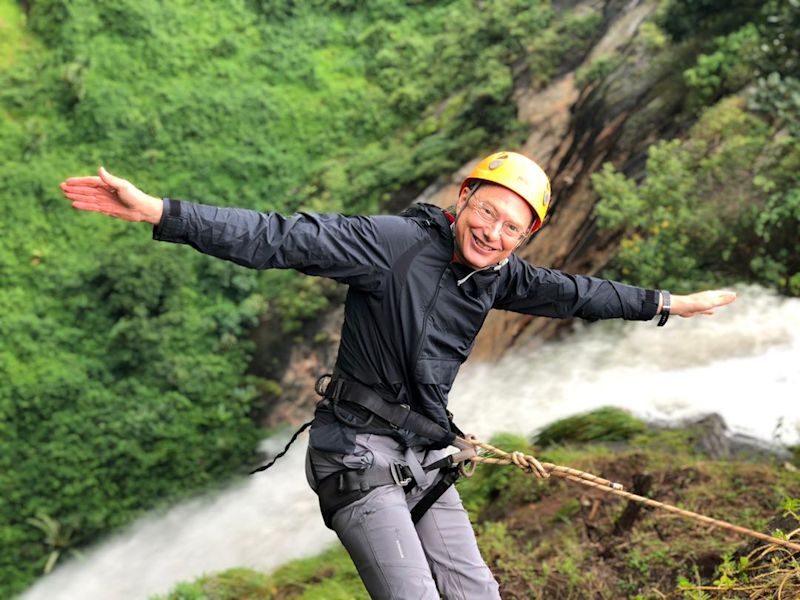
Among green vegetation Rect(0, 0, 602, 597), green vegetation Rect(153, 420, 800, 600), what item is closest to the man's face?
green vegetation Rect(153, 420, 800, 600)

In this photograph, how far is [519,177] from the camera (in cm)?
379

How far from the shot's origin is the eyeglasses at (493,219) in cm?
373

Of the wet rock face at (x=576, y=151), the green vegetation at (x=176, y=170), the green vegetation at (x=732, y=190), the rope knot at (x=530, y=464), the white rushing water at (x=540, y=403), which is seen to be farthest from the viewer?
the green vegetation at (x=176, y=170)

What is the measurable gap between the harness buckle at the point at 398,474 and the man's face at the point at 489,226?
1.01m

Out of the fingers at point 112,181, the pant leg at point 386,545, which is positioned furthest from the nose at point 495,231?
the fingers at point 112,181

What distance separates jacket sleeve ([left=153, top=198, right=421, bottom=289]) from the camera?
10.7 ft

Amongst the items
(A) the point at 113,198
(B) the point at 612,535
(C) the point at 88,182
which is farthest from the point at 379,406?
(B) the point at 612,535

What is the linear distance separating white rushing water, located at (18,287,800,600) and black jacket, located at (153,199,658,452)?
559cm

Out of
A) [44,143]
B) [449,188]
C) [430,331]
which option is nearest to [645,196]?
[449,188]

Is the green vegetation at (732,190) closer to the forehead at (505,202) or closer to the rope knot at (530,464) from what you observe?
the rope knot at (530,464)

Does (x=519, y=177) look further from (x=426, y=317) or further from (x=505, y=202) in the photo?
(x=426, y=317)

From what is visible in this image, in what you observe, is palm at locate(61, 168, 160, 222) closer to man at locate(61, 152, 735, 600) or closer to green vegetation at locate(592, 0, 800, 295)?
man at locate(61, 152, 735, 600)

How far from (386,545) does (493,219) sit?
60.9 inches

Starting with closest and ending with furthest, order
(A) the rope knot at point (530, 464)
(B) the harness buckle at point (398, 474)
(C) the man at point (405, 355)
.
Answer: (C) the man at point (405, 355) → (B) the harness buckle at point (398, 474) → (A) the rope knot at point (530, 464)
